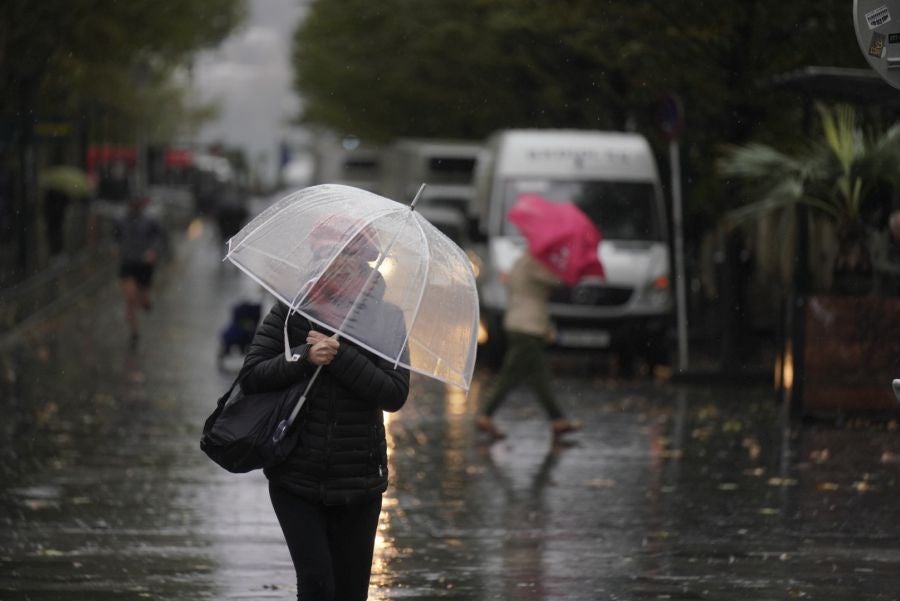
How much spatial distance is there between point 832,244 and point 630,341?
426cm

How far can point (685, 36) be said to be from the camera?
732 inches

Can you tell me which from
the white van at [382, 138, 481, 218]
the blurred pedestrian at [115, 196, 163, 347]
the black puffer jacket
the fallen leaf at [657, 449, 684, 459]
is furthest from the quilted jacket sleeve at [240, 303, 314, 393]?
the white van at [382, 138, 481, 218]

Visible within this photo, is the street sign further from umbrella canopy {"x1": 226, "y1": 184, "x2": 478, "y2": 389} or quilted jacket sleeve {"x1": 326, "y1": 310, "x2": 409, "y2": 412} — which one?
quilted jacket sleeve {"x1": 326, "y1": 310, "x2": 409, "y2": 412}

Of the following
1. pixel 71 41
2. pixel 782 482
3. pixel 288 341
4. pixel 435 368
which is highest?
pixel 71 41

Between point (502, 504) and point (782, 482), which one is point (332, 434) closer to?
point (502, 504)

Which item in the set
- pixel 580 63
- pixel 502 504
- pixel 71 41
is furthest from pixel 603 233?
pixel 71 41

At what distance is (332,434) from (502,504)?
5.06 meters

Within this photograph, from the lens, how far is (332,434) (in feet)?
20.3

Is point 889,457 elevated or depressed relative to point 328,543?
depressed

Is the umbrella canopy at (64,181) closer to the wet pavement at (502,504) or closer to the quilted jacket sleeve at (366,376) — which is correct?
the wet pavement at (502,504)

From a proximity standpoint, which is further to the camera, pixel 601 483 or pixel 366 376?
pixel 601 483

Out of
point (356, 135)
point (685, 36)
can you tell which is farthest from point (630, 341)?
point (356, 135)

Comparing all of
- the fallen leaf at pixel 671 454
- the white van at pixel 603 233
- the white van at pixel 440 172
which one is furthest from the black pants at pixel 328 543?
the white van at pixel 440 172

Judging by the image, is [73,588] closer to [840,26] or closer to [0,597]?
[0,597]
